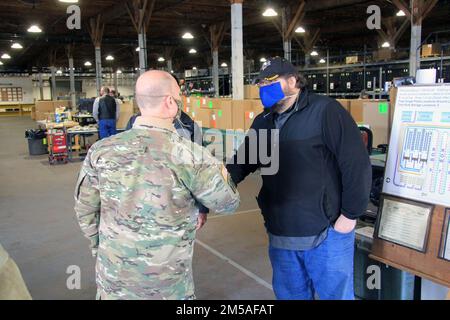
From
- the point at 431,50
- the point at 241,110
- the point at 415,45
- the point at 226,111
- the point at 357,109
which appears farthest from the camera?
the point at 431,50

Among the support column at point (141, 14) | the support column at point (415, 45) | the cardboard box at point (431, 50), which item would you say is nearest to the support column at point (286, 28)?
the cardboard box at point (431, 50)

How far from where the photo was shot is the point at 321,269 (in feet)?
6.95


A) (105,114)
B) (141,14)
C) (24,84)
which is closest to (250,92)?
(105,114)

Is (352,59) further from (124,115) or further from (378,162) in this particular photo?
(378,162)

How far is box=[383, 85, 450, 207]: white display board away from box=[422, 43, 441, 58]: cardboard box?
11.3 m

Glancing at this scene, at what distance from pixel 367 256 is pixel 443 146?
0.87 m

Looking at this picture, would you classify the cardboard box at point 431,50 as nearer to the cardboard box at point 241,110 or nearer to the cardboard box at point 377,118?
the cardboard box at point 377,118

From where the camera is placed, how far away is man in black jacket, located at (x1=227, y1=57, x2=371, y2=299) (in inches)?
79.1

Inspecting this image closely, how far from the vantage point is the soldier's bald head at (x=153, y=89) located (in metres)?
1.64

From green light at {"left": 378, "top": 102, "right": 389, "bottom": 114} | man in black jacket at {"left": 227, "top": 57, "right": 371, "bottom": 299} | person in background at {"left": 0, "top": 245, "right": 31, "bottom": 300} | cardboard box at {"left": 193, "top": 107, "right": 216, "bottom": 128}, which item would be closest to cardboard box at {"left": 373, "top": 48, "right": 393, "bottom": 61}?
cardboard box at {"left": 193, "top": 107, "right": 216, "bottom": 128}

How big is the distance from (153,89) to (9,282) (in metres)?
0.87

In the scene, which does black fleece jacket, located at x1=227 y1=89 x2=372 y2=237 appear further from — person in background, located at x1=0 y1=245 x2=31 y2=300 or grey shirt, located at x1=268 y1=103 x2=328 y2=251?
person in background, located at x1=0 y1=245 x2=31 y2=300

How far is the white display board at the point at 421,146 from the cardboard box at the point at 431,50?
1127cm

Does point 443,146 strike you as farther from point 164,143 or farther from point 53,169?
point 53,169
